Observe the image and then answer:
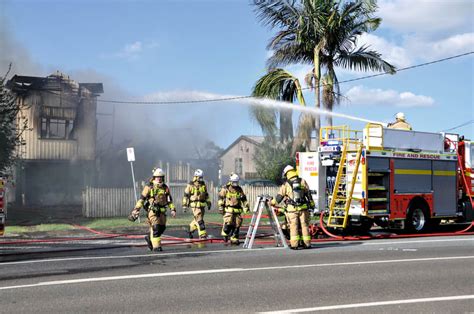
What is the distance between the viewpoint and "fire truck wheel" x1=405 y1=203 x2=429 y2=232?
14953mm

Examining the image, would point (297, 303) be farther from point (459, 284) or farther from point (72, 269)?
point (72, 269)

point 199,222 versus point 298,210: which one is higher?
point 298,210

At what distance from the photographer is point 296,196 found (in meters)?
11.5

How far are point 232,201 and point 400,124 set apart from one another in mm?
6376

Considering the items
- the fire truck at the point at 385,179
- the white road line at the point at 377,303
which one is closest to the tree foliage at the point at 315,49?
the fire truck at the point at 385,179

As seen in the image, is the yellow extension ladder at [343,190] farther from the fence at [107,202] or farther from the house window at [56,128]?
the house window at [56,128]

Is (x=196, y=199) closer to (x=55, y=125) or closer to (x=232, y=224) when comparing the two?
(x=232, y=224)

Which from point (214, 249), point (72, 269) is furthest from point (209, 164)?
point (72, 269)

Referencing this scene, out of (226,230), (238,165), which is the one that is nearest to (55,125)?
(226,230)

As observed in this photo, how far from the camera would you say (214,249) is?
11.4 m

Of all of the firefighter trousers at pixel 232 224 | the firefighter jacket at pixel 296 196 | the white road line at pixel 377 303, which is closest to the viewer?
the white road line at pixel 377 303

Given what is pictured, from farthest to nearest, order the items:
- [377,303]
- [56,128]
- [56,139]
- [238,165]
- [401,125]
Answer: [238,165] < [56,128] < [56,139] < [401,125] < [377,303]

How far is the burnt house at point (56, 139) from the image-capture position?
109 ft

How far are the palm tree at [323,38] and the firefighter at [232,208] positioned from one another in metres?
9.59
